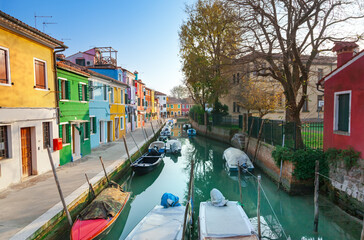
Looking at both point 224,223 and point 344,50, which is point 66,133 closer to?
point 224,223

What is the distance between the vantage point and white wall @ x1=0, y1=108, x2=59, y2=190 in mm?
8906

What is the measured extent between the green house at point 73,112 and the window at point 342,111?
Result: 522 inches

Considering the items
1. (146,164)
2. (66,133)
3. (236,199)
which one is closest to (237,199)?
(236,199)

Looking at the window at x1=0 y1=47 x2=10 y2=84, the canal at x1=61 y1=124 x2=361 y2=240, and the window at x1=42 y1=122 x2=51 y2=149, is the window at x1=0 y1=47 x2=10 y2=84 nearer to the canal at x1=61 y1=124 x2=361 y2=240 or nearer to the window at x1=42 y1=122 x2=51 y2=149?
the window at x1=42 y1=122 x2=51 y2=149

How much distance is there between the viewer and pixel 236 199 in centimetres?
1105

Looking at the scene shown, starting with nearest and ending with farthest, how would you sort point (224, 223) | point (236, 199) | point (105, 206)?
1. point (224, 223)
2. point (105, 206)
3. point (236, 199)

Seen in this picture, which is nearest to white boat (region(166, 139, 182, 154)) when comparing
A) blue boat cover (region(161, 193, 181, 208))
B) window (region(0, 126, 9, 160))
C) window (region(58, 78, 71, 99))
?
window (region(58, 78, 71, 99))

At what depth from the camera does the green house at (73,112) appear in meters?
13.0

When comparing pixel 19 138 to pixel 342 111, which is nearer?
pixel 342 111

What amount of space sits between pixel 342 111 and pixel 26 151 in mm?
13581

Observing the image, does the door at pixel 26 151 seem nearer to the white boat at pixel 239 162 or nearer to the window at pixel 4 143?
the window at pixel 4 143

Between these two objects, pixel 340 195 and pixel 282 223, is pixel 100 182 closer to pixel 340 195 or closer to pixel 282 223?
pixel 282 223

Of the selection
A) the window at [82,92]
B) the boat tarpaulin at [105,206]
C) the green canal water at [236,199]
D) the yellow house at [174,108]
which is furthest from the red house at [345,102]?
the yellow house at [174,108]

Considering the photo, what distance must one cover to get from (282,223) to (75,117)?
12.5 meters
